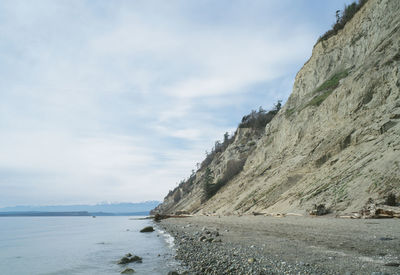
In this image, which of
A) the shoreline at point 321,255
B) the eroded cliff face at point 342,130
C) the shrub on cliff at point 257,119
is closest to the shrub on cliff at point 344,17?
the eroded cliff face at point 342,130

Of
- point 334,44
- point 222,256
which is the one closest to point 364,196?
point 222,256

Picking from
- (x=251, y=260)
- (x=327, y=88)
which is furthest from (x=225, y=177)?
(x=251, y=260)

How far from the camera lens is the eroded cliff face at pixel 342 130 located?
65.9 ft

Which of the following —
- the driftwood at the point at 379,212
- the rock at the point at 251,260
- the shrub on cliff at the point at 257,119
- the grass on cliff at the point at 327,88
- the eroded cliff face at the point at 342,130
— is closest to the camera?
the rock at the point at 251,260

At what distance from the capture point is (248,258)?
9.38 m

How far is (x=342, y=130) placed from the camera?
29.2 metres

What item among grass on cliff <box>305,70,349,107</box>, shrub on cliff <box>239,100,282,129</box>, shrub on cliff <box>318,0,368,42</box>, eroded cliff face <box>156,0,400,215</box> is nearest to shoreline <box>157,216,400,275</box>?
eroded cliff face <box>156,0,400,215</box>

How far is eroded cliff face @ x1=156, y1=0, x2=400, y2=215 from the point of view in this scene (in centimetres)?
2009

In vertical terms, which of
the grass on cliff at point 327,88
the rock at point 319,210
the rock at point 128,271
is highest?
the grass on cliff at point 327,88

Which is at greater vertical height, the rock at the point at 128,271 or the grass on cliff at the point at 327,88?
the grass on cliff at the point at 327,88

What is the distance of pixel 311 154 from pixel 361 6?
25.9 m

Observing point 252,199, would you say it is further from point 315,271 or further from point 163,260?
point 315,271

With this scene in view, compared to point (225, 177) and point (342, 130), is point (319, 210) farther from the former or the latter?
point (225, 177)

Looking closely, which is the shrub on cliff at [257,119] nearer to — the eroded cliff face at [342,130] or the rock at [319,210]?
the eroded cliff face at [342,130]
